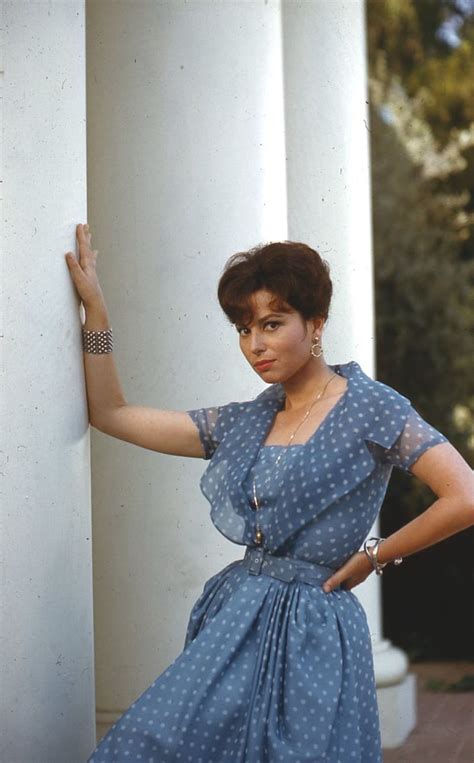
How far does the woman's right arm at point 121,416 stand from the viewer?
3.31 m

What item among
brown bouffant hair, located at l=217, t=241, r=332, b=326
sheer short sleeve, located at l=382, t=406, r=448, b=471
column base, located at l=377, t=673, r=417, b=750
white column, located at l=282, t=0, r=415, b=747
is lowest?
column base, located at l=377, t=673, r=417, b=750

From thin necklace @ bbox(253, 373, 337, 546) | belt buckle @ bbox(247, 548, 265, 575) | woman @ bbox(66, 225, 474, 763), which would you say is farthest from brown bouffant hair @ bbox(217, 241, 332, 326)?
belt buckle @ bbox(247, 548, 265, 575)

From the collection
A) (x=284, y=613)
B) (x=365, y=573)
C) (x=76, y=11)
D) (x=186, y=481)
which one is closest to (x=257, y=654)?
(x=284, y=613)

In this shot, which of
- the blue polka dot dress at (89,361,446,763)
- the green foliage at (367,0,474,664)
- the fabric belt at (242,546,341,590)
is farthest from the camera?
the green foliage at (367,0,474,664)

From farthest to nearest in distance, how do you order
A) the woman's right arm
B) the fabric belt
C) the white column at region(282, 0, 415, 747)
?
the white column at region(282, 0, 415, 747) < the woman's right arm < the fabric belt

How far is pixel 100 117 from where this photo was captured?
403 cm

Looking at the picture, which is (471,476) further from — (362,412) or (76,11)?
(76,11)

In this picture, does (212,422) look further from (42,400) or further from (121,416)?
(42,400)

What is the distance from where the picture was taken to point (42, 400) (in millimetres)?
3037

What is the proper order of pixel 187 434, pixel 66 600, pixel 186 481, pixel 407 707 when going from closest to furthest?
1. pixel 66 600
2. pixel 187 434
3. pixel 186 481
4. pixel 407 707

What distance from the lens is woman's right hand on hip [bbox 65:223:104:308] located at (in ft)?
10.5

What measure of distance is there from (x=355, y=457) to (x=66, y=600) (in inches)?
30.9

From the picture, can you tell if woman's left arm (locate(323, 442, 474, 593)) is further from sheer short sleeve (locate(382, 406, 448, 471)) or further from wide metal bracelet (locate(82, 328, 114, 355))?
wide metal bracelet (locate(82, 328, 114, 355))

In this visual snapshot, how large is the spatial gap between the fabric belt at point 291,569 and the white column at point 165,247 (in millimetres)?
907
